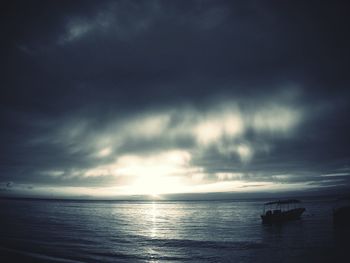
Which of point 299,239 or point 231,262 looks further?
point 299,239

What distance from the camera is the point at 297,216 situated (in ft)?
Result: 288

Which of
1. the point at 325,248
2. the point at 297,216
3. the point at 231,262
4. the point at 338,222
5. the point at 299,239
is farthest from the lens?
the point at 297,216

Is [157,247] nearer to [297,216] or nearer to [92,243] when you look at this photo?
[92,243]

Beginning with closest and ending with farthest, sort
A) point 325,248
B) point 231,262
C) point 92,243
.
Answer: point 231,262 < point 325,248 < point 92,243

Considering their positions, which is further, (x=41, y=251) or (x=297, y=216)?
(x=297, y=216)

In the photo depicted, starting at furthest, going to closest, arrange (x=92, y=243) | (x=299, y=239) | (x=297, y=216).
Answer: (x=297, y=216) < (x=299, y=239) < (x=92, y=243)

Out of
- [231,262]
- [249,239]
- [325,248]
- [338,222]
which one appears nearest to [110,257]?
[231,262]

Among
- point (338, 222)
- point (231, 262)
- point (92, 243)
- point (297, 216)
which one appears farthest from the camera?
point (297, 216)

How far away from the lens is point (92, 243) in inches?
1884

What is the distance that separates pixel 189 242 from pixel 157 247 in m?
7.40

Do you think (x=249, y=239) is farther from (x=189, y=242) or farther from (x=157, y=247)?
(x=157, y=247)

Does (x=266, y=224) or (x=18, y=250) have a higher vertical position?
(x=18, y=250)

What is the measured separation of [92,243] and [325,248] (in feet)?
134

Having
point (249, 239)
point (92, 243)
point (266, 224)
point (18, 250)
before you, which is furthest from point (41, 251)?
point (266, 224)
